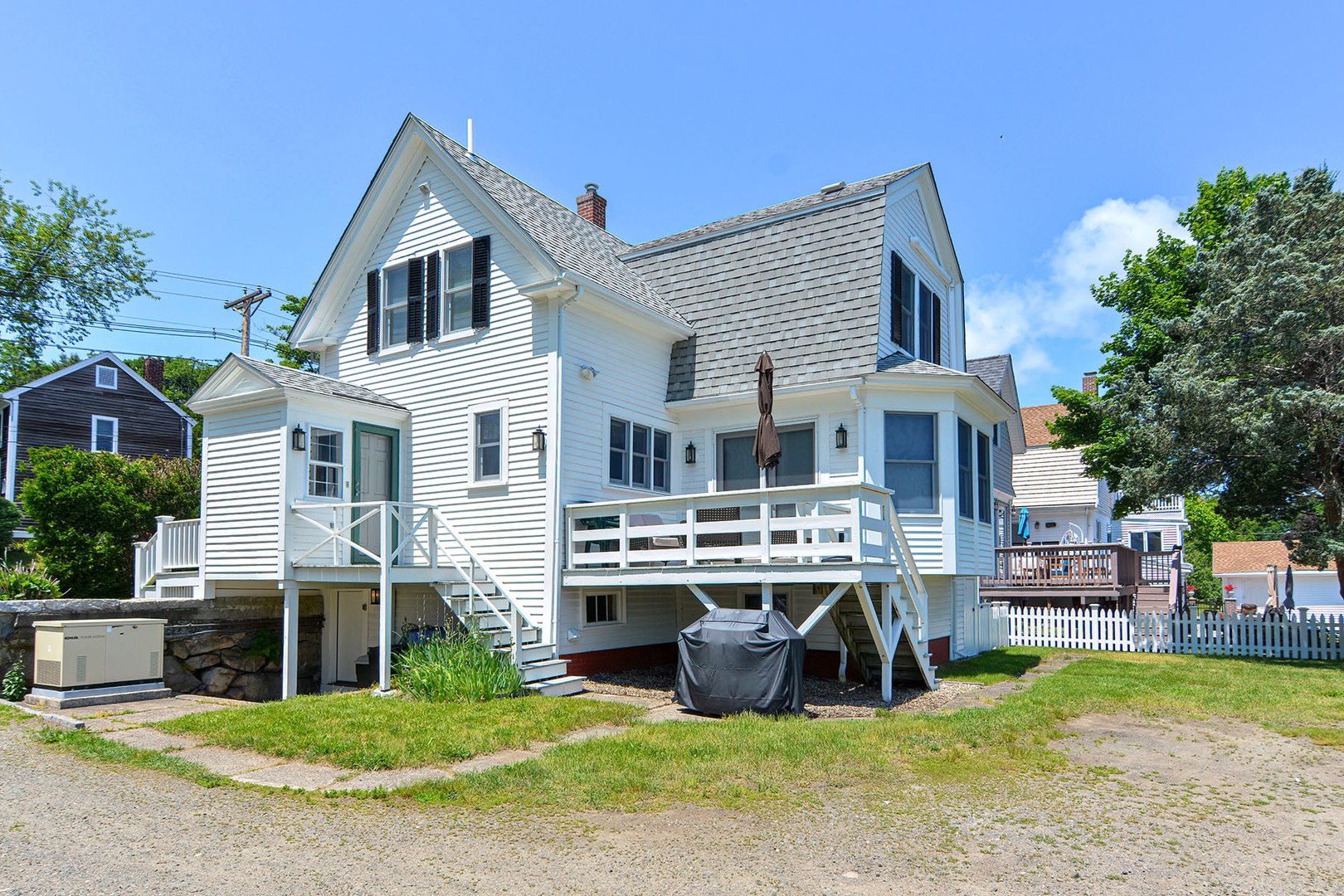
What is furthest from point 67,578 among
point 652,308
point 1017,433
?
point 1017,433

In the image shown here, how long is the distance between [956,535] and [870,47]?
7.63m

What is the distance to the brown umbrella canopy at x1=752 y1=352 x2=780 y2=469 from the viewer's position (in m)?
13.1

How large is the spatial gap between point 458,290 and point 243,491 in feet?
15.6

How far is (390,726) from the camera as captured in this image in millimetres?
9766

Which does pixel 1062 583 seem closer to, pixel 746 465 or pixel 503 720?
pixel 746 465

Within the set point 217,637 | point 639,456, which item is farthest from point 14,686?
point 639,456

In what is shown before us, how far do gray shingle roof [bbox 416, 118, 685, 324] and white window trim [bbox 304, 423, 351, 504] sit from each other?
451cm

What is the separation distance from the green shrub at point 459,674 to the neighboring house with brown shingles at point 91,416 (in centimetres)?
2169

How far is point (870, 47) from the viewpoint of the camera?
1325 cm

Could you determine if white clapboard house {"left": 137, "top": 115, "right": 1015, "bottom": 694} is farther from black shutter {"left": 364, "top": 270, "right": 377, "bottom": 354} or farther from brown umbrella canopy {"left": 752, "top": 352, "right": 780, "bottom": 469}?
brown umbrella canopy {"left": 752, "top": 352, "right": 780, "bottom": 469}

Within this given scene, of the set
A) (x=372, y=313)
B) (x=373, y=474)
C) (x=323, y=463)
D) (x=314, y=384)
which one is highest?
(x=372, y=313)

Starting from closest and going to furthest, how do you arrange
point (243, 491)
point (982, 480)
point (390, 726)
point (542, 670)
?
point (390, 726)
point (542, 670)
point (243, 491)
point (982, 480)

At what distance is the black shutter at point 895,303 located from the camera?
634 inches

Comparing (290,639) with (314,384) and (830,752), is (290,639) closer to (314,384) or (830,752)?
(314,384)
